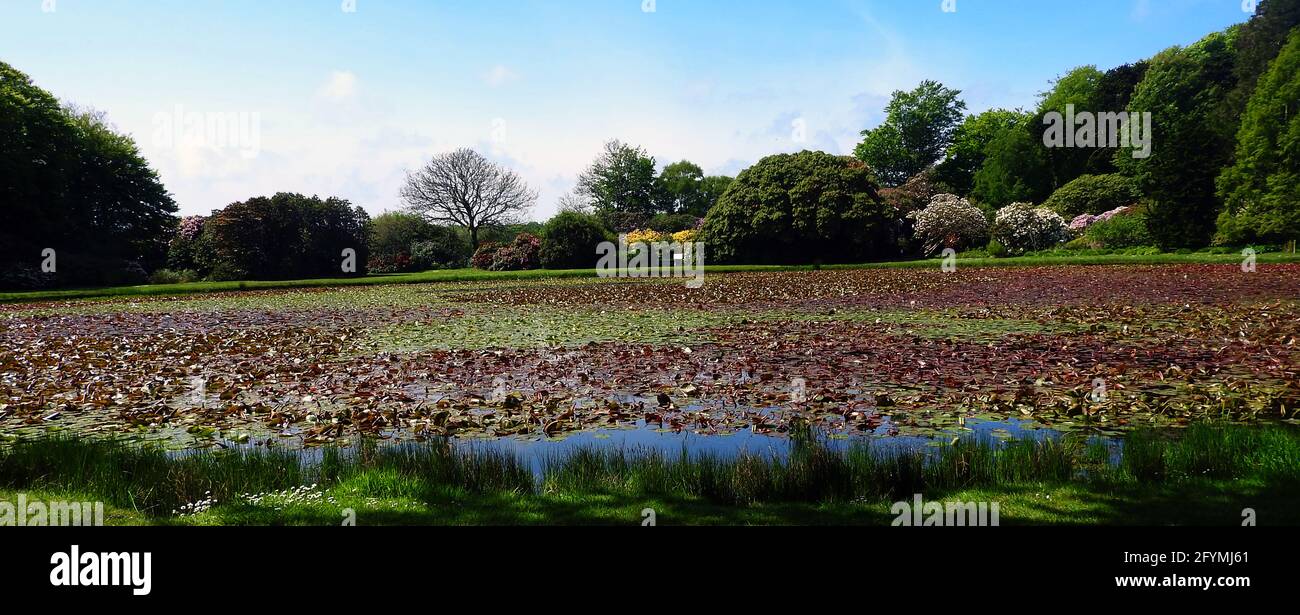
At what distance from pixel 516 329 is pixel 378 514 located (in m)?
9.16

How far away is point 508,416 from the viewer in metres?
6.67

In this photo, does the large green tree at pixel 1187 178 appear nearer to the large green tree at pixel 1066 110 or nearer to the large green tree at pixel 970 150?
the large green tree at pixel 1066 110

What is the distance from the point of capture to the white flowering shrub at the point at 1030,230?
3931 centimetres

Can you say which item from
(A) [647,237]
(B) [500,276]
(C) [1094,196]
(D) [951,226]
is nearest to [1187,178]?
(D) [951,226]

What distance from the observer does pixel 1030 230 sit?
39.2m

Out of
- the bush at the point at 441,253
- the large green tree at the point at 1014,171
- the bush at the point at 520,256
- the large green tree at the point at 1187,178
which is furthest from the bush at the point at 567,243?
the large green tree at the point at 1014,171

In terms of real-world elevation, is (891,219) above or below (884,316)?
above

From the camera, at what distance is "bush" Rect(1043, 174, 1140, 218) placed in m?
43.3

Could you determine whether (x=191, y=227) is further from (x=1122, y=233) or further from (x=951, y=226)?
(x=1122, y=233)

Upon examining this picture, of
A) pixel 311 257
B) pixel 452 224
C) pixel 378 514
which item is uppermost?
pixel 452 224

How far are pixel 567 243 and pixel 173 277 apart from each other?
19.2 meters

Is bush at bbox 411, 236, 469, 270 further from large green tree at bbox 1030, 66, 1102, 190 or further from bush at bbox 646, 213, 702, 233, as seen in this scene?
large green tree at bbox 1030, 66, 1102, 190
